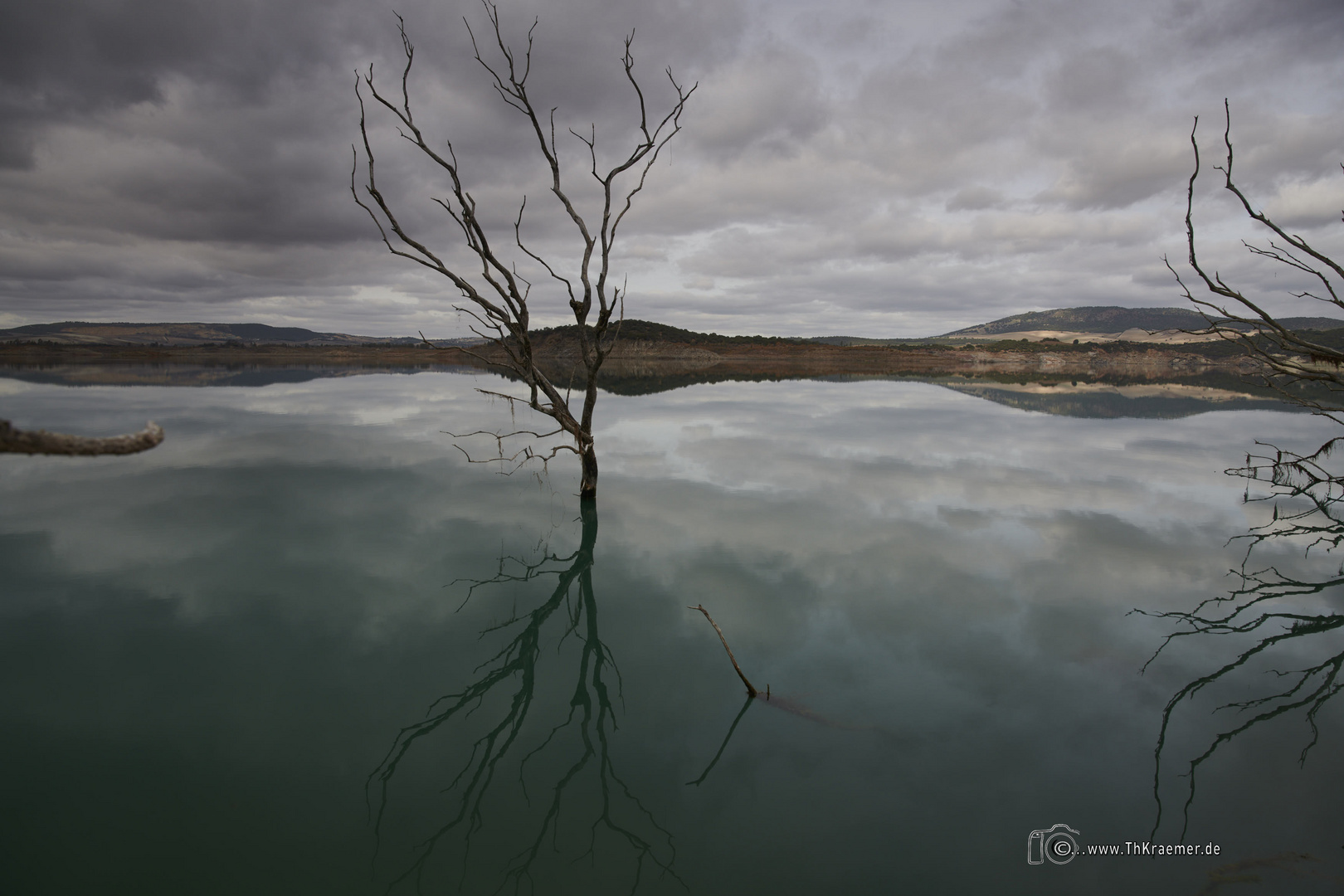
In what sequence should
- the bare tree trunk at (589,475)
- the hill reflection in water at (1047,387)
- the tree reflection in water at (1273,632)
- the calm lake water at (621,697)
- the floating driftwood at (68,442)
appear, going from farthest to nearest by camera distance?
the hill reflection in water at (1047,387), the bare tree trunk at (589,475), the tree reflection in water at (1273,632), the calm lake water at (621,697), the floating driftwood at (68,442)

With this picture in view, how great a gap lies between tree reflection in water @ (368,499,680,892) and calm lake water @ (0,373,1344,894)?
20 millimetres

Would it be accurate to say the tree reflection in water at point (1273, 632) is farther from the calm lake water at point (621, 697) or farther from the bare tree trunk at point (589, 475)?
the bare tree trunk at point (589, 475)

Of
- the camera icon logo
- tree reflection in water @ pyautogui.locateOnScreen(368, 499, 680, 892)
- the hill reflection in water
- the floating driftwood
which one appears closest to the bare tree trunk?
tree reflection in water @ pyautogui.locateOnScreen(368, 499, 680, 892)

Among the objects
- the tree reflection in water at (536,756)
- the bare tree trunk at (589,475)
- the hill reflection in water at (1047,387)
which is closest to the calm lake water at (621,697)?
the tree reflection in water at (536,756)

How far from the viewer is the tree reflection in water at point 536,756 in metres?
2.79

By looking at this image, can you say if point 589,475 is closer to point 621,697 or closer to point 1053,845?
point 621,697

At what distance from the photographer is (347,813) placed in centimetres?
297

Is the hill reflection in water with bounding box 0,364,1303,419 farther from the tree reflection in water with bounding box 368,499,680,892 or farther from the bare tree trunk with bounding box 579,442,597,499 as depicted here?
the tree reflection in water with bounding box 368,499,680,892

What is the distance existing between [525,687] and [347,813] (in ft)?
4.42

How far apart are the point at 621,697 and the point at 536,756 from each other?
75 cm

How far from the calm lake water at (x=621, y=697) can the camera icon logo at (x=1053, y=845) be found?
51mm

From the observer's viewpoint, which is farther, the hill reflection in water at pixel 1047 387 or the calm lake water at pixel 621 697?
the hill reflection in water at pixel 1047 387

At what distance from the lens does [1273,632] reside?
509 cm

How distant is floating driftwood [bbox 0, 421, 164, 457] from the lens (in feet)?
5.16
